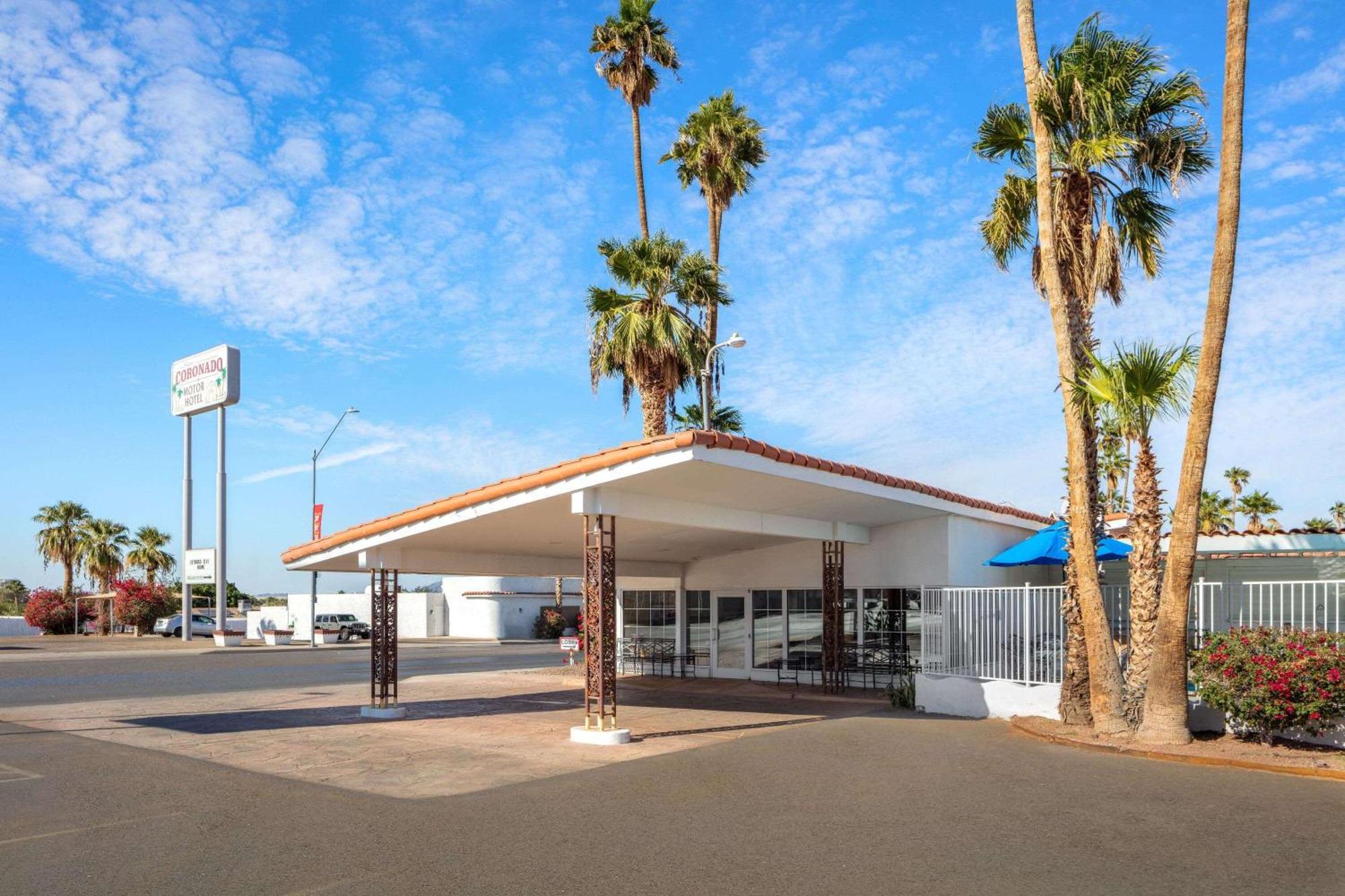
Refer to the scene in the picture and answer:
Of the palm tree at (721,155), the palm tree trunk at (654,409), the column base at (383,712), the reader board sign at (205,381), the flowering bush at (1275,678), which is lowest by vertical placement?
the column base at (383,712)

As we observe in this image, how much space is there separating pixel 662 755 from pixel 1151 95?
36.7 ft

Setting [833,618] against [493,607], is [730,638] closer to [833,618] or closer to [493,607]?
[833,618]

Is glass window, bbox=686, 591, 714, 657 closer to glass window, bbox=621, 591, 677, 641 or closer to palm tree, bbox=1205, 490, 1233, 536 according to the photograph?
glass window, bbox=621, 591, 677, 641

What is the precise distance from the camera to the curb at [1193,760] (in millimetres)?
10680

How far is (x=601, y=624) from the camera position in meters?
13.2

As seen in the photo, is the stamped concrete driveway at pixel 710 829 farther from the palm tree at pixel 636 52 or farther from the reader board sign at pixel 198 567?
the reader board sign at pixel 198 567

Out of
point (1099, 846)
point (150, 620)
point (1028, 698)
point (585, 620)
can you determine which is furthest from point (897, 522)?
point (150, 620)

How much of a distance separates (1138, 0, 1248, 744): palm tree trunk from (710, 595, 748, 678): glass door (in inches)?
431

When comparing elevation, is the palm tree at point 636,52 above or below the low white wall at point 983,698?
above

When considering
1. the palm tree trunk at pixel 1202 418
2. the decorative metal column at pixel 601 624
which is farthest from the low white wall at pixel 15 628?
the palm tree trunk at pixel 1202 418

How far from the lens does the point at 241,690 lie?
22906 mm

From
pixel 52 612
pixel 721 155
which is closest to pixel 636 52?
pixel 721 155

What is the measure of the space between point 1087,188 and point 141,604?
165ft

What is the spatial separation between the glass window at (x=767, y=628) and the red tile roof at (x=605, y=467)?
5022 millimetres
